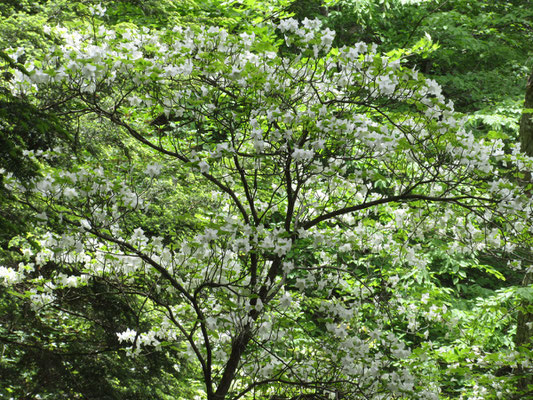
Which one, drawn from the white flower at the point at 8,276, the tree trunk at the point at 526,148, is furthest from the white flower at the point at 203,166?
the tree trunk at the point at 526,148

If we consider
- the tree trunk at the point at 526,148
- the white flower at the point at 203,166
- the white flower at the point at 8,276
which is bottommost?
the white flower at the point at 8,276

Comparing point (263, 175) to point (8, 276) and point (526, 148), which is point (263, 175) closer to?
point (8, 276)

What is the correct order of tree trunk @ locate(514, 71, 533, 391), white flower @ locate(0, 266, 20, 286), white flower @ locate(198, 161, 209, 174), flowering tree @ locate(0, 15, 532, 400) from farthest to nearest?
tree trunk @ locate(514, 71, 533, 391)
white flower @ locate(0, 266, 20, 286)
flowering tree @ locate(0, 15, 532, 400)
white flower @ locate(198, 161, 209, 174)

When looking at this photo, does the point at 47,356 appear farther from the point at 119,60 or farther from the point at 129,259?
the point at 119,60

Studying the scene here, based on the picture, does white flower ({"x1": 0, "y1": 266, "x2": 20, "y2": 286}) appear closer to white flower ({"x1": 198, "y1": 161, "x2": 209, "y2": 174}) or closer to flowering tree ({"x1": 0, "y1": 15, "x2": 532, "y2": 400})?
flowering tree ({"x1": 0, "y1": 15, "x2": 532, "y2": 400})

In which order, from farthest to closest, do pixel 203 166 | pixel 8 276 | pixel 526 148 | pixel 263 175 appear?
pixel 526 148
pixel 8 276
pixel 263 175
pixel 203 166

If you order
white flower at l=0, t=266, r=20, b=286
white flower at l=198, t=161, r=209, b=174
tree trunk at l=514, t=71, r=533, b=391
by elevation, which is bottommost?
white flower at l=0, t=266, r=20, b=286

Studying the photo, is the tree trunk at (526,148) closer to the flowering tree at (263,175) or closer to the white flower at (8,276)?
the flowering tree at (263,175)

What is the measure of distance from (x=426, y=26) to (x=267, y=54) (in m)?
5.73

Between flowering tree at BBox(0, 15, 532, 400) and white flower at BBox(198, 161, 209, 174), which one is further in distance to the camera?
flowering tree at BBox(0, 15, 532, 400)

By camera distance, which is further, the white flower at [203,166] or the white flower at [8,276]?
the white flower at [8,276]

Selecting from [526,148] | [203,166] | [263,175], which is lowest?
[203,166]

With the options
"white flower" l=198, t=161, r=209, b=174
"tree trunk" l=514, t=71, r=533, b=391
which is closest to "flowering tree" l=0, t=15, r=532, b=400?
"white flower" l=198, t=161, r=209, b=174

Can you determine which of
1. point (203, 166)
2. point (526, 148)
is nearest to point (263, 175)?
point (203, 166)
